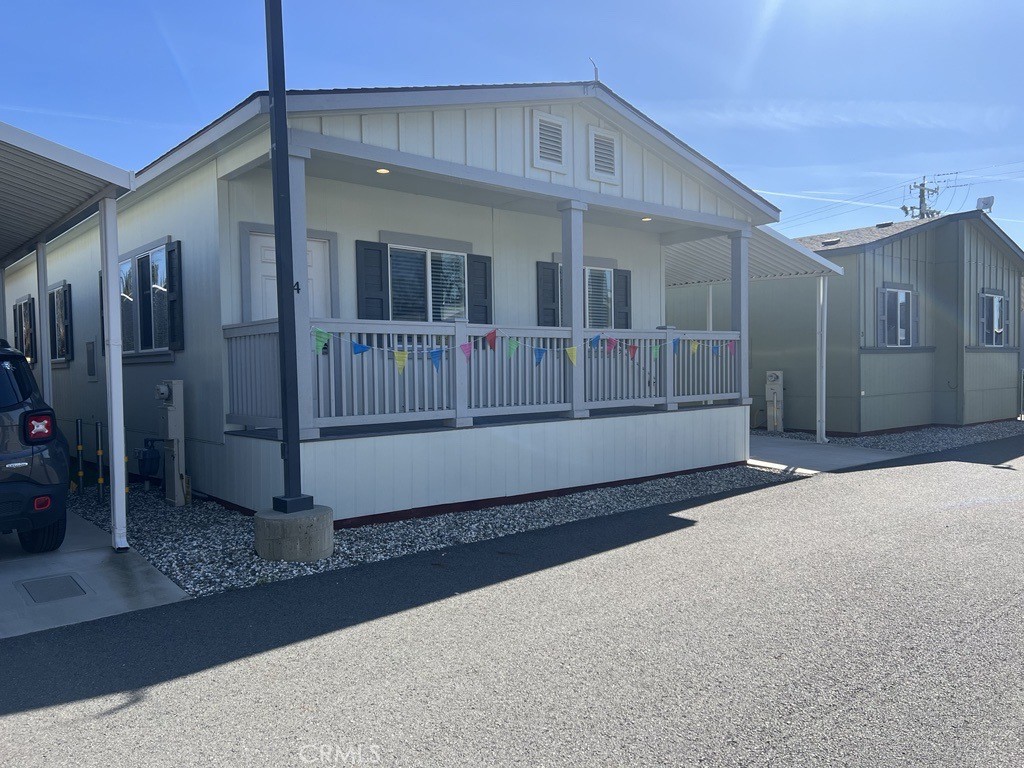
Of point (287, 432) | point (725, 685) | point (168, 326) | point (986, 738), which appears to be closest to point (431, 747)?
point (725, 685)

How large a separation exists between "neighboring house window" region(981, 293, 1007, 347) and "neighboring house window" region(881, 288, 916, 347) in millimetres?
2847

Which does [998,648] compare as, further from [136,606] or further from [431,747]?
[136,606]

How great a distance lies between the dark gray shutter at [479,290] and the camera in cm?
986

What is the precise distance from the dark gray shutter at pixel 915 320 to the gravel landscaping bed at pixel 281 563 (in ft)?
29.4

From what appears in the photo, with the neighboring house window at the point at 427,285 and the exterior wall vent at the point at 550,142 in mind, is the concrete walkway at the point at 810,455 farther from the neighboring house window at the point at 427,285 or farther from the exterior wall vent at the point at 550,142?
the exterior wall vent at the point at 550,142

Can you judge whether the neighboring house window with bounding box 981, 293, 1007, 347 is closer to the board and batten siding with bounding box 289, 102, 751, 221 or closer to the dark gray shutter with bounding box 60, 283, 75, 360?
the board and batten siding with bounding box 289, 102, 751, 221

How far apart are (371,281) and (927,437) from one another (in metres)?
11.5

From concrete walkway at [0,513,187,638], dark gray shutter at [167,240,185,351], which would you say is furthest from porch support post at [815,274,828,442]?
concrete walkway at [0,513,187,638]

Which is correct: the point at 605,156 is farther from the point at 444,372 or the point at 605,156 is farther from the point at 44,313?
the point at 44,313

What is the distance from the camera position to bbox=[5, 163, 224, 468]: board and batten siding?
7.87 meters

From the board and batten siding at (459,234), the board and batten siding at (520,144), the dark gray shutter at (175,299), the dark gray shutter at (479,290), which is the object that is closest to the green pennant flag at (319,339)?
the board and batten siding at (459,234)

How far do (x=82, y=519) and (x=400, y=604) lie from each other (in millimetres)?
4308

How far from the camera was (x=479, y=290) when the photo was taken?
993 cm

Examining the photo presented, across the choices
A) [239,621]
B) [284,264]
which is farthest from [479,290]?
[239,621]
